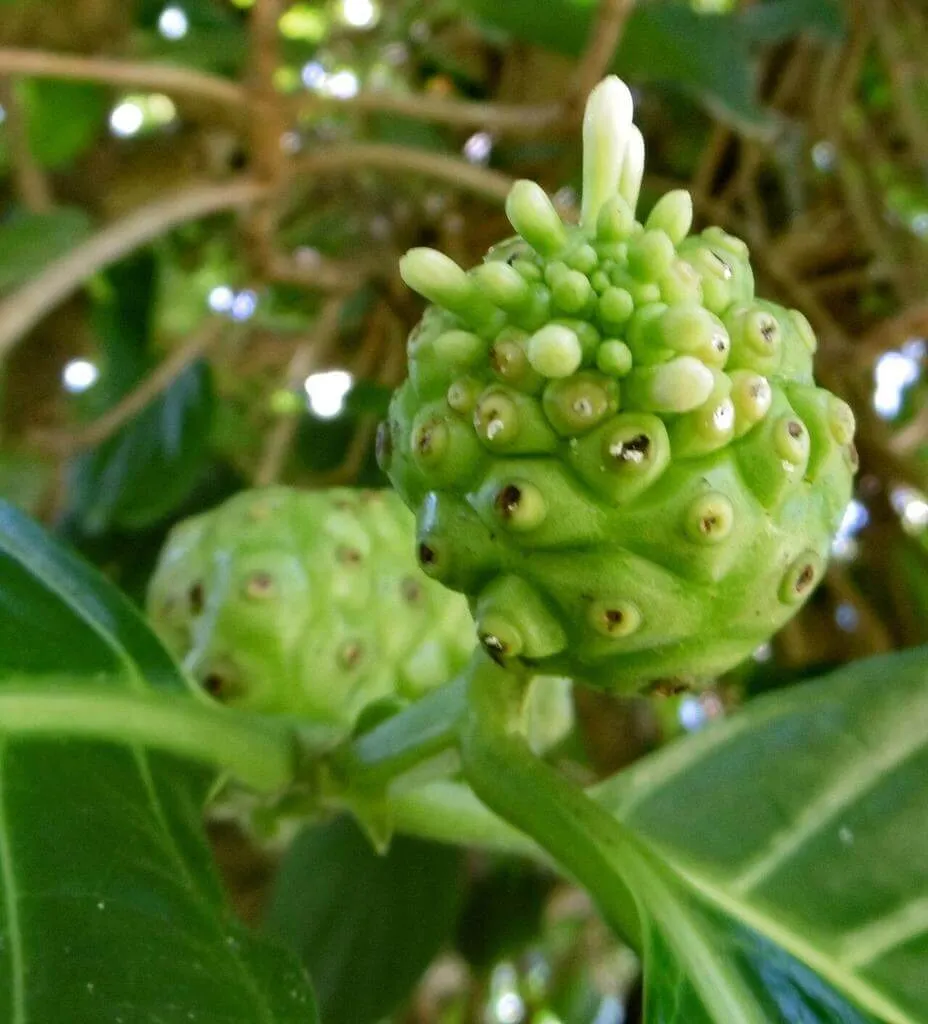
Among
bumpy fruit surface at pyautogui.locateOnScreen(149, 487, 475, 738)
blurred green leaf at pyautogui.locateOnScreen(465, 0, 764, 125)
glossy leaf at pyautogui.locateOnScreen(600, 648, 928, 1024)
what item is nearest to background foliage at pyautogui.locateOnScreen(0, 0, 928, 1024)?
blurred green leaf at pyautogui.locateOnScreen(465, 0, 764, 125)

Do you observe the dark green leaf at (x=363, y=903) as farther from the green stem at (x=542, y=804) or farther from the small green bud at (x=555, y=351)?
the small green bud at (x=555, y=351)

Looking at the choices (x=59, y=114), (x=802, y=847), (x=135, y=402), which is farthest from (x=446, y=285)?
(x=59, y=114)

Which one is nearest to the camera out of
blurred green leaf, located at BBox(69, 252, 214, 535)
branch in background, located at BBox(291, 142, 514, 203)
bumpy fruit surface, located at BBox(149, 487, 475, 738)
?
bumpy fruit surface, located at BBox(149, 487, 475, 738)

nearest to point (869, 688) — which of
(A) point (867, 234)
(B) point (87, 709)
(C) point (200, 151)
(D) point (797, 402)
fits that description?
(D) point (797, 402)

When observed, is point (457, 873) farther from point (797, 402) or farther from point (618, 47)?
point (618, 47)

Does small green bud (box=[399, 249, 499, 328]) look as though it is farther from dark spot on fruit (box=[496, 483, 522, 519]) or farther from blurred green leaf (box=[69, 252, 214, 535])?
blurred green leaf (box=[69, 252, 214, 535])

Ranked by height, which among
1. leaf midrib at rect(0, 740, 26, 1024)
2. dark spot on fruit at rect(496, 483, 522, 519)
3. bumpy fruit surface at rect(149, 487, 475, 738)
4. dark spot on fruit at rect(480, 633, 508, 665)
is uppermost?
dark spot on fruit at rect(496, 483, 522, 519)
